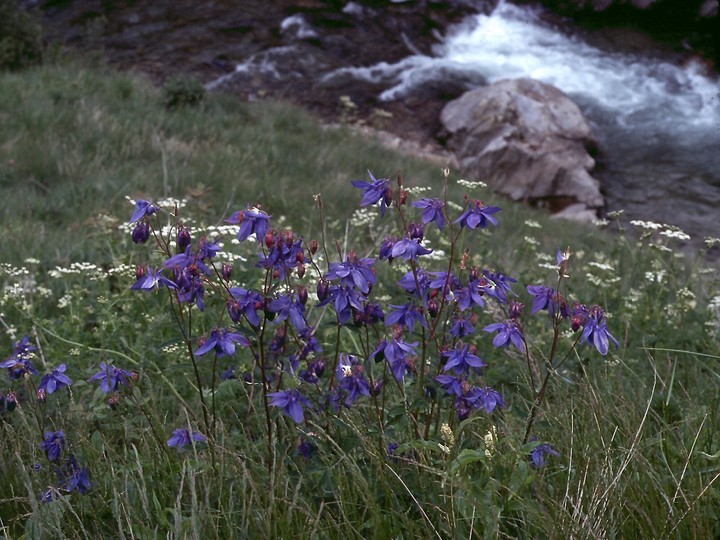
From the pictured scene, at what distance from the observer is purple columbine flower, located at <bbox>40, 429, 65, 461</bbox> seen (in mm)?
2566

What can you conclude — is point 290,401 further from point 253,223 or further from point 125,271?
point 125,271

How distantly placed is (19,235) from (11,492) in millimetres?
2983

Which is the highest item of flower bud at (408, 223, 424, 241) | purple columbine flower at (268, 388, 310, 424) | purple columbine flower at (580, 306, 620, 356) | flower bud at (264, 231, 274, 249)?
flower bud at (264, 231, 274, 249)

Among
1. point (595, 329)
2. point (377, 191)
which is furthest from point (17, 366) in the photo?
point (595, 329)

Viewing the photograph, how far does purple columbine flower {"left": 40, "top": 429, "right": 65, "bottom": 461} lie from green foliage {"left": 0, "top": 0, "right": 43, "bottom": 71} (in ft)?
27.9

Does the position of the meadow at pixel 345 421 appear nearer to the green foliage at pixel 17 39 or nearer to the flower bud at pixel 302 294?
the flower bud at pixel 302 294

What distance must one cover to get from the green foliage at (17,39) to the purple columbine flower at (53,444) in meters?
8.50

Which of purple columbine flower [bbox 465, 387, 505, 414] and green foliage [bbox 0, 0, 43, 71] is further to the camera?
green foliage [bbox 0, 0, 43, 71]

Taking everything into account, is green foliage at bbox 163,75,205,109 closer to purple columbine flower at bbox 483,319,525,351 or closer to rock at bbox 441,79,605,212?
rock at bbox 441,79,605,212

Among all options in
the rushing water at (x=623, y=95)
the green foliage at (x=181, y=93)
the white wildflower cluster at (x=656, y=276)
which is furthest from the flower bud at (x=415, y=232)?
the rushing water at (x=623, y=95)

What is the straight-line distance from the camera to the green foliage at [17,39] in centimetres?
1010

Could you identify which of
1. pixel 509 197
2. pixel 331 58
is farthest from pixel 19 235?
pixel 331 58

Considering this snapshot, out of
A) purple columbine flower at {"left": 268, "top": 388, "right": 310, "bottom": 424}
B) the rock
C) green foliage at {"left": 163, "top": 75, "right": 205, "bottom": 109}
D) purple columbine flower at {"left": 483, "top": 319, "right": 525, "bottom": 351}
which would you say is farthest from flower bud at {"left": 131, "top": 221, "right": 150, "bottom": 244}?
the rock

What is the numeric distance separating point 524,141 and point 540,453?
32.9 ft
